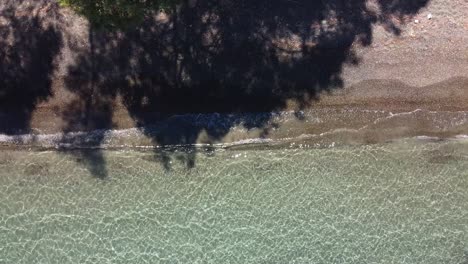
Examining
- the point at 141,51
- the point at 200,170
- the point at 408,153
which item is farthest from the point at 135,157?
the point at 408,153

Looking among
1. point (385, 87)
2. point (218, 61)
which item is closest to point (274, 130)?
point (218, 61)

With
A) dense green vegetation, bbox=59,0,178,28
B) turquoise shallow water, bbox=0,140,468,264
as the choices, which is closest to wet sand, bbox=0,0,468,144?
turquoise shallow water, bbox=0,140,468,264

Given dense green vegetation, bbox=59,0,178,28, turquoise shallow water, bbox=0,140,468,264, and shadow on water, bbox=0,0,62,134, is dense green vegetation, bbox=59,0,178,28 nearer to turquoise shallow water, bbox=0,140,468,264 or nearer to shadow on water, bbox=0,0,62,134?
shadow on water, bbox=0,0,62,134

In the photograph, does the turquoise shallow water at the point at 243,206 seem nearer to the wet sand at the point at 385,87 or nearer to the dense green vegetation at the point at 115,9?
the wet sand at the point at 385,87

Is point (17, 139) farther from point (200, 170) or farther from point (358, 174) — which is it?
point (358, 174)

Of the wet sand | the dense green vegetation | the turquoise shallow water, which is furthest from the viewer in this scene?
the wet sand

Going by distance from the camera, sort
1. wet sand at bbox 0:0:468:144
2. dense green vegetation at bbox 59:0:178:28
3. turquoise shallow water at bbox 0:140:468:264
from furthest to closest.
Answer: wet sand at bbox 0:0:468:144 → turquoise shallow water at bbox 0:140:468:264 → dense green vegetation at bbox 59:0:178:28
